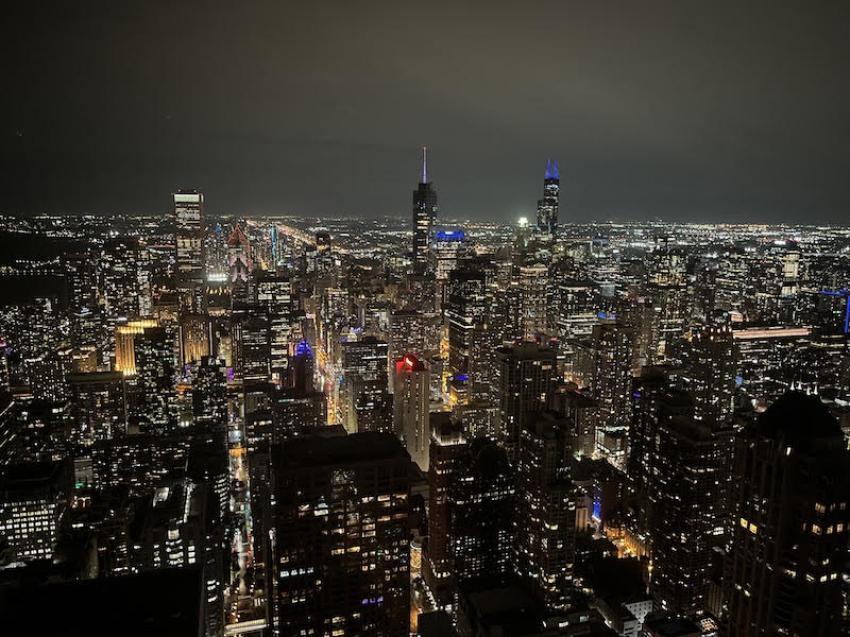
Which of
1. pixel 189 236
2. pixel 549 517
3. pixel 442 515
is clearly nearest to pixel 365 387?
pixel 442 515

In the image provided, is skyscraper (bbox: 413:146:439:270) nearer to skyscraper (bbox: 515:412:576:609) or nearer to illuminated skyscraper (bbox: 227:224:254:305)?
illuminated skyscraper (bbox: 227:224:254:305)

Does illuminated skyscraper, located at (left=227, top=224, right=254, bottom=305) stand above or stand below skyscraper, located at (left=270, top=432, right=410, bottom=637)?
above

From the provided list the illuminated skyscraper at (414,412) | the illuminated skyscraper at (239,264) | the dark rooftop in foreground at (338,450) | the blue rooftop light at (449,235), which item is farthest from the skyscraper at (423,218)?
the dark rooftop in foreground at (338,450)

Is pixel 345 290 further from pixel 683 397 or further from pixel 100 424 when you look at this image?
pixel 683 397

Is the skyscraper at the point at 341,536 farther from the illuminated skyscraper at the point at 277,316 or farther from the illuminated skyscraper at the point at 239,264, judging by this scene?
the illuminated skyscraper at the point at 239,264

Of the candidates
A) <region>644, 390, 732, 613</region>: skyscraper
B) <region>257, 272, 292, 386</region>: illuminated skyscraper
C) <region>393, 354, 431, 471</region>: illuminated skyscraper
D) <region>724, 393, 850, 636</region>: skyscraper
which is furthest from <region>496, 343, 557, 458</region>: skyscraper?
<region>724, 393, 850, 636</region>: skyscraper

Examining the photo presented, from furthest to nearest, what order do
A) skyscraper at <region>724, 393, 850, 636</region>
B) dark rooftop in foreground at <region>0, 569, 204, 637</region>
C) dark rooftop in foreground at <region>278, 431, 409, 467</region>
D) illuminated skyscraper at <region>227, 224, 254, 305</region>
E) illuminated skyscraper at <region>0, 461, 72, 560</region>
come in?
illuminated skyscraper at <region>227, 224, 254, 305</region>
illuminated skyscraper at <region>0, 461, 72, 560</region>
dark rooftop in foreground at <region>278, 431, 409, 467</region>
skyscraper at <region>724, 393, 850, 636</region>
dark rooftop in foreground at <region>0, 569, 204, 637</region>
